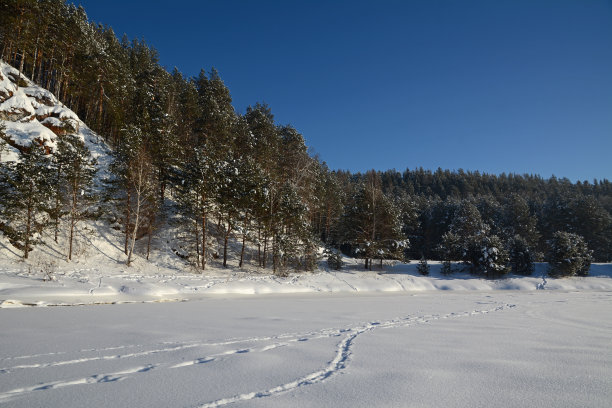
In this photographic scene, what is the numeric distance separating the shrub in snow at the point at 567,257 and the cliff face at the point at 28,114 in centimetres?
4760

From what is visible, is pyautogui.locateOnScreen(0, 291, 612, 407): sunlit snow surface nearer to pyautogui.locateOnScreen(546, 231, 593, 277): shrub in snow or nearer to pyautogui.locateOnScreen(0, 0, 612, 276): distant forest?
pyautogui.locateOnScreen(0, 0, 612, 276): distant forest

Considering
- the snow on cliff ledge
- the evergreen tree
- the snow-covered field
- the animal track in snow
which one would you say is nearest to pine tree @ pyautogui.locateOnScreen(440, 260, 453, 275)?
the evergreen tree

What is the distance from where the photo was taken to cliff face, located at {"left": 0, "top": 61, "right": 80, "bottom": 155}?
22.0 metres

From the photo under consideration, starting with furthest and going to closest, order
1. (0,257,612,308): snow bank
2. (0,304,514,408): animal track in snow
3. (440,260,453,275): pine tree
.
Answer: (440,260,453,275): pine tree → (0,257,612,308): snow bank → (0,304,514,408): animal track in snow

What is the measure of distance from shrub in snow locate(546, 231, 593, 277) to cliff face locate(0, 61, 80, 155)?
156 ft

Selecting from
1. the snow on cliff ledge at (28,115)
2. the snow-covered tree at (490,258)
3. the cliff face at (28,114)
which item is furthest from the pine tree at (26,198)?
the snow-covered tree at (490,258)

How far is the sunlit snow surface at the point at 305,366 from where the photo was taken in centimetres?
240

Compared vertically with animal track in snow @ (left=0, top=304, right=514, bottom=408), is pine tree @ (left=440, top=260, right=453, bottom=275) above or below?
below

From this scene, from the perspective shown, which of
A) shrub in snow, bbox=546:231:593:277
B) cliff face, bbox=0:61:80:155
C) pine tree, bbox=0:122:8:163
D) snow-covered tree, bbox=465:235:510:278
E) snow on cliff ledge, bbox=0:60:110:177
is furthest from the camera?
shrub in snow, bbox=546:231:593:277

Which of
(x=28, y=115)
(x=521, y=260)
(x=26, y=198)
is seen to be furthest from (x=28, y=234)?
(x=521, y=260)

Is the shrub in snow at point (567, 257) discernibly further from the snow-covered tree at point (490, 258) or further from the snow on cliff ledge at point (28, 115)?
the snow on cliff ledge at point (28, 115)

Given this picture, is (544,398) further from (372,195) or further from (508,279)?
(508,279)

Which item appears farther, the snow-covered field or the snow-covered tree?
the snow-covered tree

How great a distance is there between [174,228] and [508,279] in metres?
32.2
